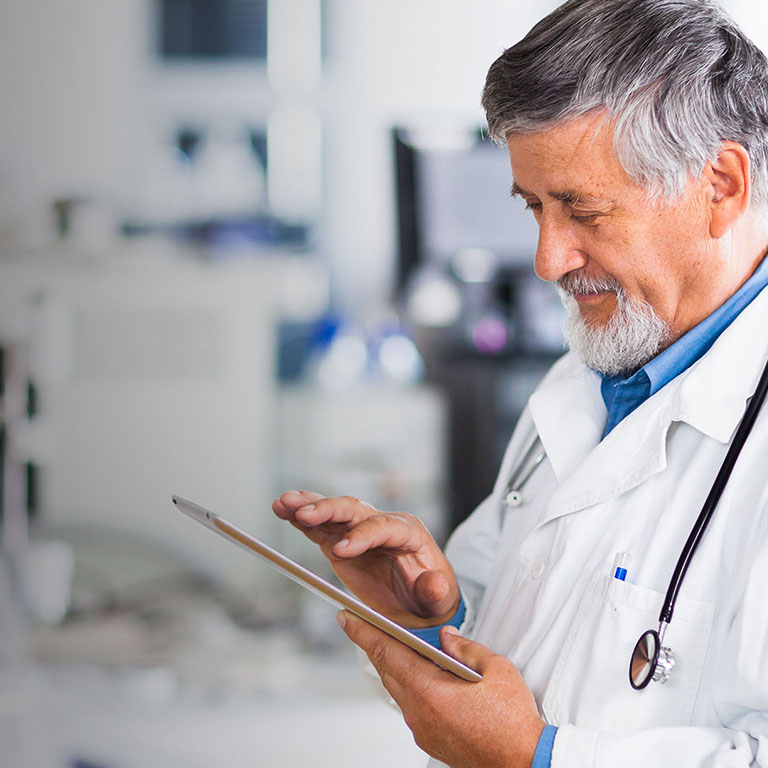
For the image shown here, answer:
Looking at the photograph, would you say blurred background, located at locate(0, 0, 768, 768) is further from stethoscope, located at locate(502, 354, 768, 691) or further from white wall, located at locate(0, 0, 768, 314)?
stethoscope, located at locate(502, 354, 768, 691)

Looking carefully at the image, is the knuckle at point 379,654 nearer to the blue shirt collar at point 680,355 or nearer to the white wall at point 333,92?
the blue shirt collar at point 680,355

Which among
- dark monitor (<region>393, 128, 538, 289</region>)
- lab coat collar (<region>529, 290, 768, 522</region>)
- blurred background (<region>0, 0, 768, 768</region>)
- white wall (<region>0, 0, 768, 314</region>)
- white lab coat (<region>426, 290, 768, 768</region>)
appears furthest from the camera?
dark monitor (<region>393, 128, 538, 289</region>)

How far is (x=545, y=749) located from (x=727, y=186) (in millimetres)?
538

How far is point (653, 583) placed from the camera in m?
0.79

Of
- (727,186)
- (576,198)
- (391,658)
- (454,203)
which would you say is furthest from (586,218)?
(454,203)

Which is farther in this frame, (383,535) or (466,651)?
(383,535)

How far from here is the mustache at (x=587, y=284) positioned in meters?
0.90

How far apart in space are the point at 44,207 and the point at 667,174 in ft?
8.28

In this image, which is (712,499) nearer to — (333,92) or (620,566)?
(620,566)

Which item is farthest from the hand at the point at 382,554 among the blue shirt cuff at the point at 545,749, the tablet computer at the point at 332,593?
the blue shirt cuff at the point at 545,749

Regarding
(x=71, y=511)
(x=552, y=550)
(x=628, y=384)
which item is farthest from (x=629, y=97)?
(x=71, y=511)

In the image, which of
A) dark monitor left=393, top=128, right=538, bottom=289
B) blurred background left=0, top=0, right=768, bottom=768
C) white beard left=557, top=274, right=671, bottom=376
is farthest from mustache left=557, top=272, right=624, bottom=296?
dark monitor left=393, top=128, right=538, bottom=289

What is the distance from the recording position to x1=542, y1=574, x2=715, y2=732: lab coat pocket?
29.5 inches

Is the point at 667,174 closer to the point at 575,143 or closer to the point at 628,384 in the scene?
the point at 575,143
